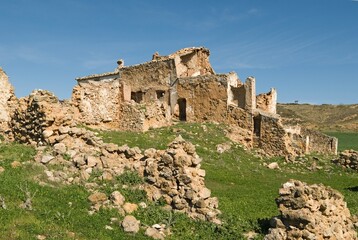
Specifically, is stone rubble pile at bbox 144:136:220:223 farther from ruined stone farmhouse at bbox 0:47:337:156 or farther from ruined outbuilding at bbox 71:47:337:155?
ruined outbuilding at bbox 71:47:337:155

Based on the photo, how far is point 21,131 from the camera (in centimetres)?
1658

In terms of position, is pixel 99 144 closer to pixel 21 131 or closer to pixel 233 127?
pixel 21 131

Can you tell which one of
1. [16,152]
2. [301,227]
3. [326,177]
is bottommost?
[326,177]

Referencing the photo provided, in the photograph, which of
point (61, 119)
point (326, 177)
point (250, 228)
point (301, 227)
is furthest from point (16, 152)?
point (326, 177)

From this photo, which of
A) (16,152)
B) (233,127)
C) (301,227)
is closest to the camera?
(301,227)

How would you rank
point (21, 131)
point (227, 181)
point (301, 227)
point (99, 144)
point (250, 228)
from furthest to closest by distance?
point (227, 181) → point (21, 131) → point (99, 144) → point (250, 228) → point (301, 227)

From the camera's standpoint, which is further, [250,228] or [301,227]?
[250,228]

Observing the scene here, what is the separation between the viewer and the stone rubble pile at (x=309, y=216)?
10.1 metres

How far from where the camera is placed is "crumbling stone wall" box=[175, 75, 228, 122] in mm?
28922

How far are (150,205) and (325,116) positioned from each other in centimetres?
10311

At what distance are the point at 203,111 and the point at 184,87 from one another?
2.43 meters

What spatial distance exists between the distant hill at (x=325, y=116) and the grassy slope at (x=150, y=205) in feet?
202

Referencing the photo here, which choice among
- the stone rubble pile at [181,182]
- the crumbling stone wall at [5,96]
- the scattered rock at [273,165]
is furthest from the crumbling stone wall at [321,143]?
the crumbling stone wall at [5,96]

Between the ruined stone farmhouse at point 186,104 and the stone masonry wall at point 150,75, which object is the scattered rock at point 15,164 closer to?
the ruined stone farmhouse at point 186,104
